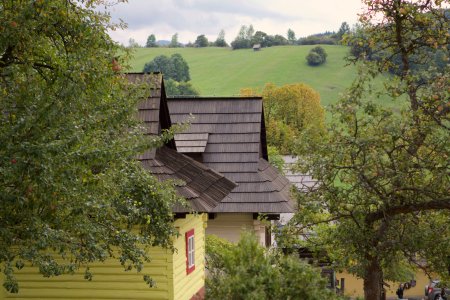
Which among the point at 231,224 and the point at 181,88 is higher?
the point at 181,88

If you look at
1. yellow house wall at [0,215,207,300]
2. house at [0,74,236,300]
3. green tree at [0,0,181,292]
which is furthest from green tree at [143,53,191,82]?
green tree at [0,0,181,292]

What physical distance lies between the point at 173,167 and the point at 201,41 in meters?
129

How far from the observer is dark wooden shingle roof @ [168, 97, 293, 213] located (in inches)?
839

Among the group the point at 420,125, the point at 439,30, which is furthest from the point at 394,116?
the point at 439,30

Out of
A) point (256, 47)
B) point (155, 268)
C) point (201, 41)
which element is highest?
point (201, 41)

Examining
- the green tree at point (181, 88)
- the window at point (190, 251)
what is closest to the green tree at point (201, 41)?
the green tree at point (181, 88)

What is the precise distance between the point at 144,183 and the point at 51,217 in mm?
2229

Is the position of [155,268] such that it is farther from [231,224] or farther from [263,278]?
[231,224]

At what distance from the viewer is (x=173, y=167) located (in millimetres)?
15805

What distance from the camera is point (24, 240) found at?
9.96m

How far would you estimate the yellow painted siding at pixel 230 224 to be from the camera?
22.0 metres

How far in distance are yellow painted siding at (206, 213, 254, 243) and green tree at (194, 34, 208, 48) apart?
121869mm

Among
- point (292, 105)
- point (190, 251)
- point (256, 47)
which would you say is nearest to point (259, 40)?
point (256, 47)

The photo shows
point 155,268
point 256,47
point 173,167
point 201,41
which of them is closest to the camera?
point 155,268
